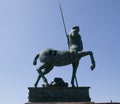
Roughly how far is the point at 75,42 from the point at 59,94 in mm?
3070

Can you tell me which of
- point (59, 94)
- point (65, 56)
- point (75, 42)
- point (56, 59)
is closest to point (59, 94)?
point (59, 94)

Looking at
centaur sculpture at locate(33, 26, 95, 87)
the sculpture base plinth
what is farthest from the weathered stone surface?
centaur sculpture at locate(33, 26, 95, 87)

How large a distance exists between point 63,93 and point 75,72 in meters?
1.51

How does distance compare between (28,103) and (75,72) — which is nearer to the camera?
(28,103)

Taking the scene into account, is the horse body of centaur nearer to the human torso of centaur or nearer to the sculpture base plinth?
the human torso of centaur

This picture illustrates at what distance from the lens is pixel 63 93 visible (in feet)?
54.4

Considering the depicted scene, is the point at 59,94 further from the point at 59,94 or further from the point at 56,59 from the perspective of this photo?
the point at 56,59

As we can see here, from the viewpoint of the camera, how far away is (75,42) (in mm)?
17250

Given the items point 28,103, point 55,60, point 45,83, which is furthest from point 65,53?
point 28,103

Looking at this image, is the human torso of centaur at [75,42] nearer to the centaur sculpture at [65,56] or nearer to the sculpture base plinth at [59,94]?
the centaur sculpture at [65,56]

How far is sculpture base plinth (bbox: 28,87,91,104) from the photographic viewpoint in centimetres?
1648

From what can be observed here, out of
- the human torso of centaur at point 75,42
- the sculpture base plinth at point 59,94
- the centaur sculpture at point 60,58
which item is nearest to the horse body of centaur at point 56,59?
the centaur sculpture at point 60,58

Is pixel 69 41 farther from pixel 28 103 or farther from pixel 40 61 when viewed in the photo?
pixel 28 103

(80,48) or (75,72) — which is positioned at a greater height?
(80,48)
